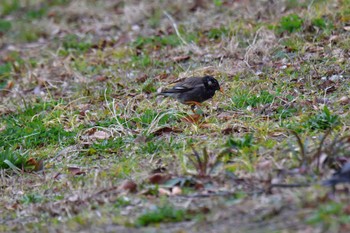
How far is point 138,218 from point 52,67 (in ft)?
18.5

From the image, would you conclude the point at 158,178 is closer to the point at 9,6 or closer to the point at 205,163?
the point at 205,163

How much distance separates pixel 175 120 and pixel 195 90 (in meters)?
0.40

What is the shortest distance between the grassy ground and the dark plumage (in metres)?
0.15

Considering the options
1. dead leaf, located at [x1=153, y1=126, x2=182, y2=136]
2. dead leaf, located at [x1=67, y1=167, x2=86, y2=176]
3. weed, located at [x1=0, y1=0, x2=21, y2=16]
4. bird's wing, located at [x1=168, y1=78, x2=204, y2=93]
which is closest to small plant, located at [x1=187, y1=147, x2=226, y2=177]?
dead leaf, located at [x1=67, y1=167, x2=86, y2=176]

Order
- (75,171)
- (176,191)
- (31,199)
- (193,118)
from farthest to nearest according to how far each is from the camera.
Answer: (193,118) < (75,171) < (31,199) < (176,191)

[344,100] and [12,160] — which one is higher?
[344,100]

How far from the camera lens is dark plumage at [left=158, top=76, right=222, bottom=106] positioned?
7289 mm

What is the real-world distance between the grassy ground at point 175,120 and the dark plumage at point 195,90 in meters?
0.15

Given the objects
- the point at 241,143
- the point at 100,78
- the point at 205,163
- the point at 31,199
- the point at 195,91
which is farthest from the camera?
the point at 100,78

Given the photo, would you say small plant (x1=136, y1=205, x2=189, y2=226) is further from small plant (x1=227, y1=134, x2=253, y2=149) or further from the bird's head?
the bird's head

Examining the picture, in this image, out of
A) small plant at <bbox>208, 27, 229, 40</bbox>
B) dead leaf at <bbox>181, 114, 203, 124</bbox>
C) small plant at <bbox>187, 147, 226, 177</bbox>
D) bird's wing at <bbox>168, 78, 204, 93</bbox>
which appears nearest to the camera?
small plant at <bbox>187, 147, 226, 177</bbox>

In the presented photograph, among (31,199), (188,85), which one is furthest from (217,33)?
(31,199)

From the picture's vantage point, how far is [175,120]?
23.3 ft

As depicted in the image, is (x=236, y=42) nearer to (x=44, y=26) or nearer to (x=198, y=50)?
(x=198, y=50)
